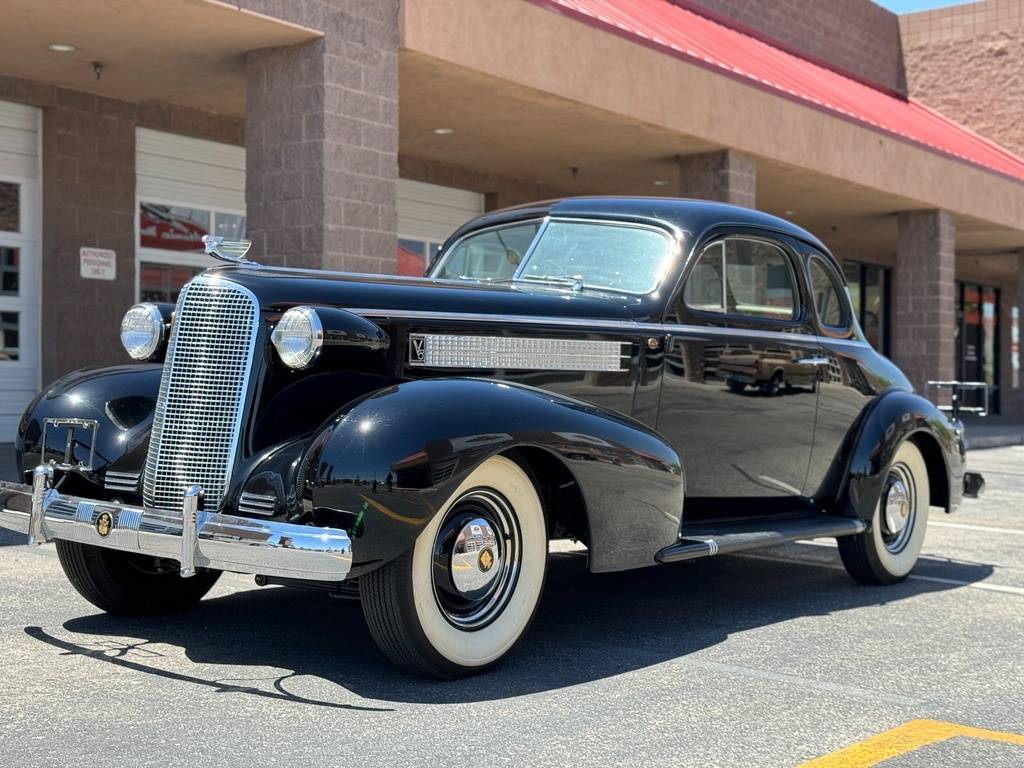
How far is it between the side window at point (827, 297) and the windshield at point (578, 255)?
3.94 feet

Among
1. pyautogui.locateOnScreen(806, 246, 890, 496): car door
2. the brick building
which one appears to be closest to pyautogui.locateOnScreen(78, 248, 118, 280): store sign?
the brick building

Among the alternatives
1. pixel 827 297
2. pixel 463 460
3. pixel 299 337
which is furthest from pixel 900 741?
pixel 827 297

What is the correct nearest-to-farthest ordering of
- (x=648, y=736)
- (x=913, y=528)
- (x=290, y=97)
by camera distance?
(x=648, y=736) < (x=913, y=528) < (x=290, y=97)

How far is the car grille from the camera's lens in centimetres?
461

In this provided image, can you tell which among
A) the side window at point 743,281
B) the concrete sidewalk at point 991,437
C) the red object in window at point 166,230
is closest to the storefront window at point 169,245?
the red object in window at point 166,230

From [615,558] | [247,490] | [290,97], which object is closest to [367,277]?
[247,490]

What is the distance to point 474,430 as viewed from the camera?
4.44 m

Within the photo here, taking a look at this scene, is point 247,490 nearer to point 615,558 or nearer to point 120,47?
point 615,558

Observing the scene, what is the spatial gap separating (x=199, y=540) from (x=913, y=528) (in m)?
4.21

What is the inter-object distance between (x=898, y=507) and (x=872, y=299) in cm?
2261

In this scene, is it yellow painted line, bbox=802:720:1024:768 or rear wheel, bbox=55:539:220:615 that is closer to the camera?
yellow painted line, bbox=802:720:1024:768

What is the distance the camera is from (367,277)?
510cm

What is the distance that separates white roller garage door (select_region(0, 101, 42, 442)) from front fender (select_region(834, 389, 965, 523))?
30.8ft

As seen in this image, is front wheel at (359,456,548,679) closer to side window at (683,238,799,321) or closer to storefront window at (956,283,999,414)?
side window at (683,238,799,321)
